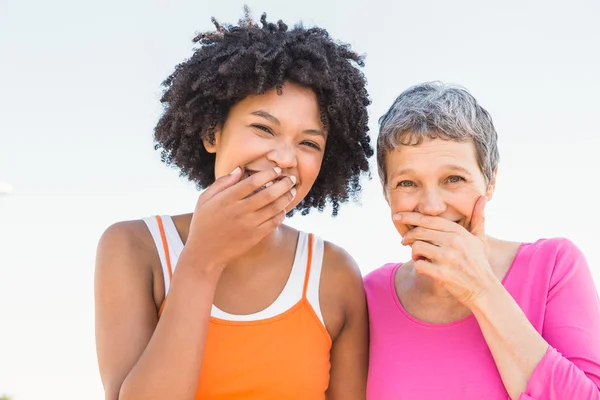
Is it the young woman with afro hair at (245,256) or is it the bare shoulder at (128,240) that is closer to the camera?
the young woman with afro hair at (245,256)

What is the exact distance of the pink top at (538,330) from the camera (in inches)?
104

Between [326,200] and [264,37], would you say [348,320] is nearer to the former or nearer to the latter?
[326,200]

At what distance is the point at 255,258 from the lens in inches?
133

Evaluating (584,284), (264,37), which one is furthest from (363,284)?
(264,37)

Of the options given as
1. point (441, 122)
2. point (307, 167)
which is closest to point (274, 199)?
point (307, 167)

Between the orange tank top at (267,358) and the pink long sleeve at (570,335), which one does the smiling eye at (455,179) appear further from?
the orange tank top at (267,358)

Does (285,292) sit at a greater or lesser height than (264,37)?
lesser

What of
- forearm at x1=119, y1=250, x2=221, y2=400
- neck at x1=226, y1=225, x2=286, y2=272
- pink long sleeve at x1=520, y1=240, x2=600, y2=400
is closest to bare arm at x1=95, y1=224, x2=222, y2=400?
forearm at x1=119, y1=250, x2=221, y2=400

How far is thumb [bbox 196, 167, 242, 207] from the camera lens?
2.84 meters

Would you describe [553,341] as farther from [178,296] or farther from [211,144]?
[211,144]

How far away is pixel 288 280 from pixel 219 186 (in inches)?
25.4

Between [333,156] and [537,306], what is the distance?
1.30 m

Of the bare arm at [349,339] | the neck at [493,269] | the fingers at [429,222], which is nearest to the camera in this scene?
the fingers at [429,222]

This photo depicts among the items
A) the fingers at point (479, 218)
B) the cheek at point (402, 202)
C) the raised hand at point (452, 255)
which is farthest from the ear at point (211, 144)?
the fingers at point (479, 218)
